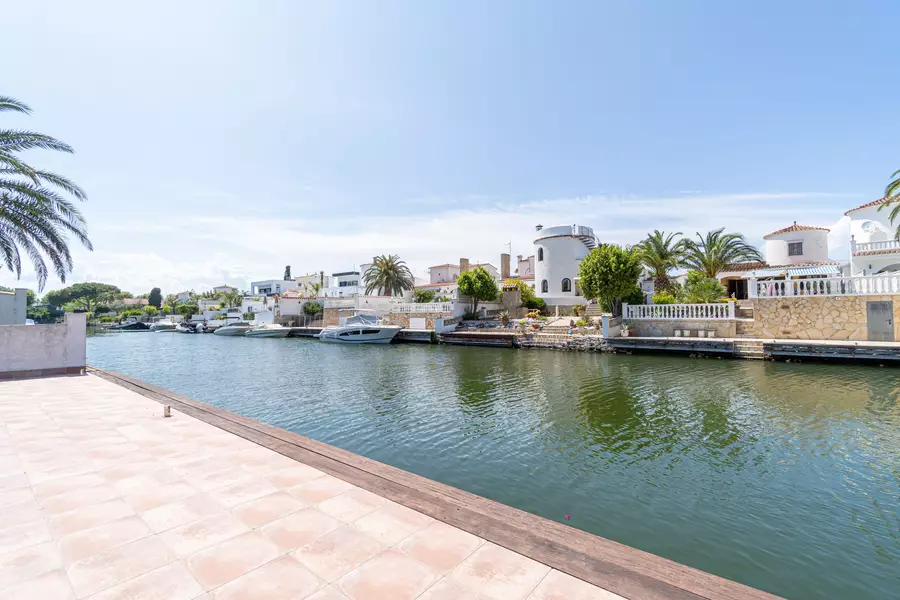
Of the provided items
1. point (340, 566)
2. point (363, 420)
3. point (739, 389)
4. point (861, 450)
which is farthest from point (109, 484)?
point (739, 389)

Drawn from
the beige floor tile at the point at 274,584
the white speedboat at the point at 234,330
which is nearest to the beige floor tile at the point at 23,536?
the beige floor tile at the point at 274,584

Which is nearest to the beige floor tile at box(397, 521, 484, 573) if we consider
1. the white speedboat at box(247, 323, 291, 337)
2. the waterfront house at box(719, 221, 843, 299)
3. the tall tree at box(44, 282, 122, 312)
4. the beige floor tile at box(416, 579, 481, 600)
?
the beige floor tile at box(416, 579, 481, 600)

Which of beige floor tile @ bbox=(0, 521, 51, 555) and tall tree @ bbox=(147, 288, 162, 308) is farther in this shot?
tall tree @ bbox=(147, 288, 162, 308)

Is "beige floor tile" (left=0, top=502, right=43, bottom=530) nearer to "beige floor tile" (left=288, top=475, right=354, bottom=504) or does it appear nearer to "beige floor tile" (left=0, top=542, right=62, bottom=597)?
"beige floor tile" (left=0, top=542, right=62, bottom=597)

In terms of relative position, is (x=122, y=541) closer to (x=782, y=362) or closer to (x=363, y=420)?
(x=363, y=420)

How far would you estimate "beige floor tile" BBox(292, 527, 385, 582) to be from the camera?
2830mm

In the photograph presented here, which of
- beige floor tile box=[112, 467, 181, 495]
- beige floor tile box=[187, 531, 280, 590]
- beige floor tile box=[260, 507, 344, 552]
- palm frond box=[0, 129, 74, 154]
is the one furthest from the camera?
palm frond box=[0, 129, 74, 154]

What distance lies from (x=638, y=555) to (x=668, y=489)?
12.1 ft

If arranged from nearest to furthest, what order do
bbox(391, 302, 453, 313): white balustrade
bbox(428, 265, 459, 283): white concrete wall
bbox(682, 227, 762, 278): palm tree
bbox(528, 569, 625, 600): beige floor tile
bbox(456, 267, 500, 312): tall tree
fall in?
bbox(528, 569, 625, 600): beige floor tile, bbox(682, 227, 762, 278): palm tree, bbox(456, 267, 500, 312): tall tree, bbox(391, 302, 453, 313): white balustrade, bbox(428, 265, 459, 283): white concrete wall

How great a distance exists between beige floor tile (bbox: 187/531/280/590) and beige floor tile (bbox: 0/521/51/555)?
53.9 inches

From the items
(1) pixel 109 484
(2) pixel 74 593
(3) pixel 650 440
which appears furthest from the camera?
(3) pixel 650 440

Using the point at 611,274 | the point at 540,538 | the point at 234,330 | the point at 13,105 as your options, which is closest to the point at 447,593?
the point at 540,538

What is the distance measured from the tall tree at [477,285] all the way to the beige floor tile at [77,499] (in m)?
30.2

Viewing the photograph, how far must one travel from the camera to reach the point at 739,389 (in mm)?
12586
